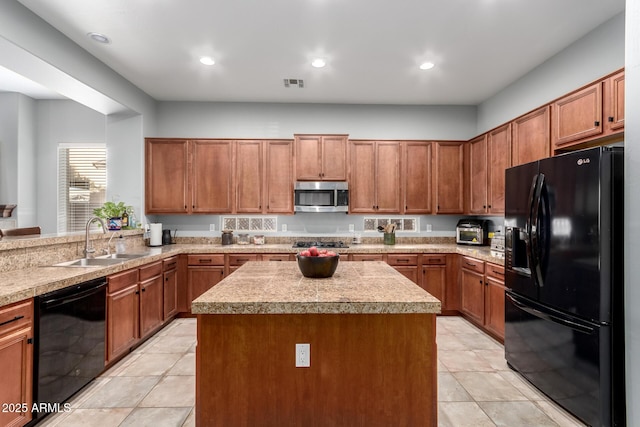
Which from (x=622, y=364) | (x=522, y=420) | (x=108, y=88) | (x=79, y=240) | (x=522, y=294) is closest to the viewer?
(x=622, y=364)

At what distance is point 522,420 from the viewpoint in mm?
2193

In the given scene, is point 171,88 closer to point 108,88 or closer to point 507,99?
point 108,88

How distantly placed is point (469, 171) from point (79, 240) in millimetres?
4854

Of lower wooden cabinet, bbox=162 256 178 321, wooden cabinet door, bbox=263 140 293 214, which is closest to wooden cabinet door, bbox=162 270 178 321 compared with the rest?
lower wooden cabinet, bbox=162 256 178 321

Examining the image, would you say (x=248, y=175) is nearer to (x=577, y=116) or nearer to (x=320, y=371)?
(x=320, y=371)

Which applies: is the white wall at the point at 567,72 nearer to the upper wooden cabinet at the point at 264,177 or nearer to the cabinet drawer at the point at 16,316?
the upper wooden cabinet at the point at 264,177

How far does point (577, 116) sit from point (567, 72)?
0.73 meters

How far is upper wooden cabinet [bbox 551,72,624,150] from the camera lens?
239cm

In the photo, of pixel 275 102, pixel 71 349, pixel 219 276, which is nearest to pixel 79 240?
pixel 71 349

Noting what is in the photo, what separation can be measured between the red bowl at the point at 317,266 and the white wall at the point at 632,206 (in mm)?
1667

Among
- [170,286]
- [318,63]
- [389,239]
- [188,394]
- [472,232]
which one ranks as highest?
[318,63]

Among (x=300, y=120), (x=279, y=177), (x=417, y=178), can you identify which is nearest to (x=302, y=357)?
(x=279, y=177)

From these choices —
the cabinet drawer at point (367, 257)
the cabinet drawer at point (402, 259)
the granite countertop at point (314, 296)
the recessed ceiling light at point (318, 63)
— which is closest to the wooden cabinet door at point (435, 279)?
the cabinet drawer at point (402, 259)

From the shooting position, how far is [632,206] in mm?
1785
